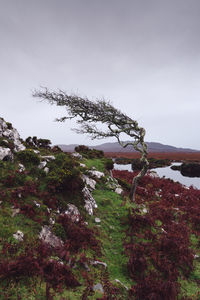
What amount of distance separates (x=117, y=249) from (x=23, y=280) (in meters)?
4.50

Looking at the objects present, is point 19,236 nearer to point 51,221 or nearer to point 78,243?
point 51,221

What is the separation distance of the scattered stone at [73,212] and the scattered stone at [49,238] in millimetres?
1505

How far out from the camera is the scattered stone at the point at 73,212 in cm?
776

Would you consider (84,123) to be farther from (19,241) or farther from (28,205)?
(19,241)

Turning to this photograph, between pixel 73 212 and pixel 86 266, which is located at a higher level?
pixel 73 212

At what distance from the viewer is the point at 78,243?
6324 millimetres

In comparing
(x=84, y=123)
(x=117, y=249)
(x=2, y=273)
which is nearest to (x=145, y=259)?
(x=117, y=249)

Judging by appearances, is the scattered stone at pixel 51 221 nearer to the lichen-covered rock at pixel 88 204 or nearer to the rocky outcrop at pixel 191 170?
the lichen-covered rock at pixel 88 204

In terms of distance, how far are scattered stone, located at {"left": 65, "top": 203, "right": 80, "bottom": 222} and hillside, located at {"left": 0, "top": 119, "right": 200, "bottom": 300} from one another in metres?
0.06

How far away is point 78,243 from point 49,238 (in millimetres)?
1226

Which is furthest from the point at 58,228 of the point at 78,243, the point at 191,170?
the point at 191,170

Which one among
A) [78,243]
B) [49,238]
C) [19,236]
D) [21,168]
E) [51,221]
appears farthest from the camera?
[21,168]

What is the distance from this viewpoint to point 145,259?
6.47 meters

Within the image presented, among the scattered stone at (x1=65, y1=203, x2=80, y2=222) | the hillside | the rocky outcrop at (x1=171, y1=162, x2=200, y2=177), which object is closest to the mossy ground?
the hillside
